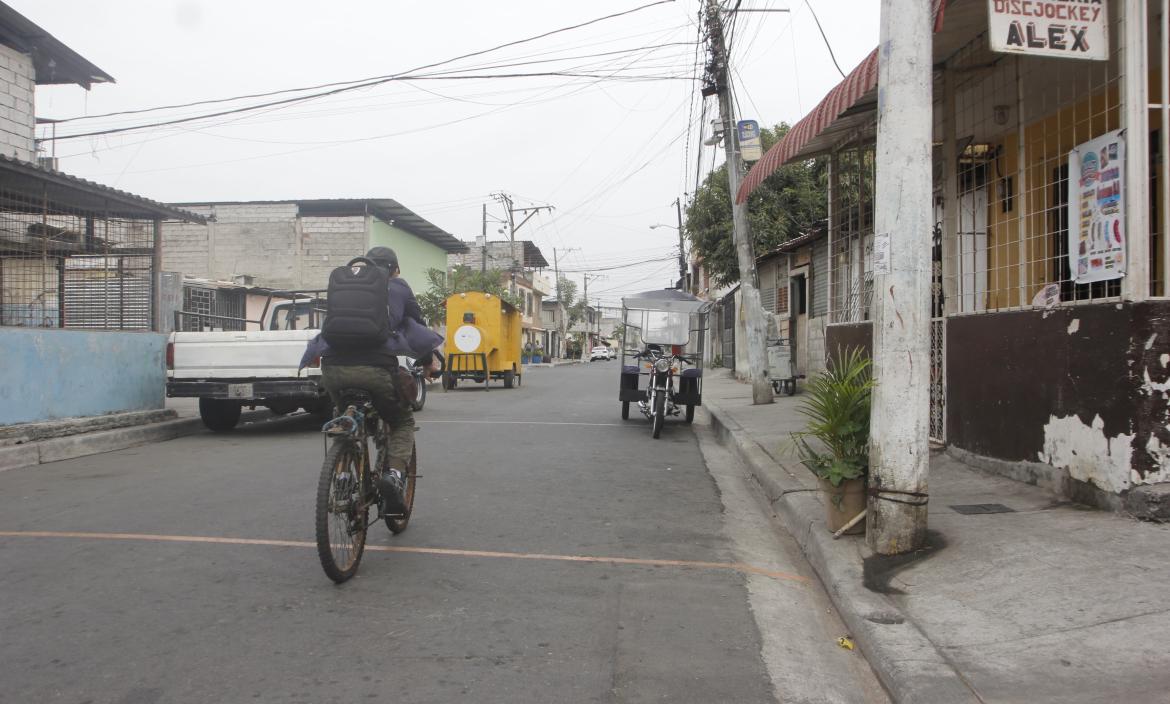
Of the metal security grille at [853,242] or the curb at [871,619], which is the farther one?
the metal security grille at [853,242]

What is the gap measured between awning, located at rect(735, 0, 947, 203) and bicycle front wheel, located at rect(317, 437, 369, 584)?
163 inches

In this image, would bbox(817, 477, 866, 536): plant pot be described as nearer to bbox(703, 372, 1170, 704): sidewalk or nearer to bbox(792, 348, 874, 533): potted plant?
bbox(792, 348, 874, 533): potted plant

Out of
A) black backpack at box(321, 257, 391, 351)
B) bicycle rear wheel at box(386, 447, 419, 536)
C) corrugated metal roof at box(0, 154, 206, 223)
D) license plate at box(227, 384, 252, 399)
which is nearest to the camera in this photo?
black backpack at box(321, 257, 391, 351)

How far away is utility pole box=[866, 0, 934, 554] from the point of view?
4.18 m

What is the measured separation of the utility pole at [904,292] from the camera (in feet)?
13.7

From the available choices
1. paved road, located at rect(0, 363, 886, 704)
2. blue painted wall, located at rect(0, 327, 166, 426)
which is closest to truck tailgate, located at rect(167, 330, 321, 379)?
blue painted wall, located at rect(0, 327, 166, 426)

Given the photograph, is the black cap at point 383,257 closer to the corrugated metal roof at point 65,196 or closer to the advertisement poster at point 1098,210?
the advertisement poster at point 1098,210

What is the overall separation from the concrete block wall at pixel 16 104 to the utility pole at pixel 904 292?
12.8 meters

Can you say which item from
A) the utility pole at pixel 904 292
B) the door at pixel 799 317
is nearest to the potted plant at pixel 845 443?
the utility pole at pixel 904 292

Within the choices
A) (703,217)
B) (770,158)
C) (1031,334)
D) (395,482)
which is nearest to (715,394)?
(703,217)

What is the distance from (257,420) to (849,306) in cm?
880

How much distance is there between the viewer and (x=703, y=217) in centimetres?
2236

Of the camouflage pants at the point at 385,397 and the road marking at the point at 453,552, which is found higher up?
the camouflage pants at the point at 385,397

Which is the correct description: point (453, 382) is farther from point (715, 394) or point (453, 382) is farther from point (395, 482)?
point (395, 482)
